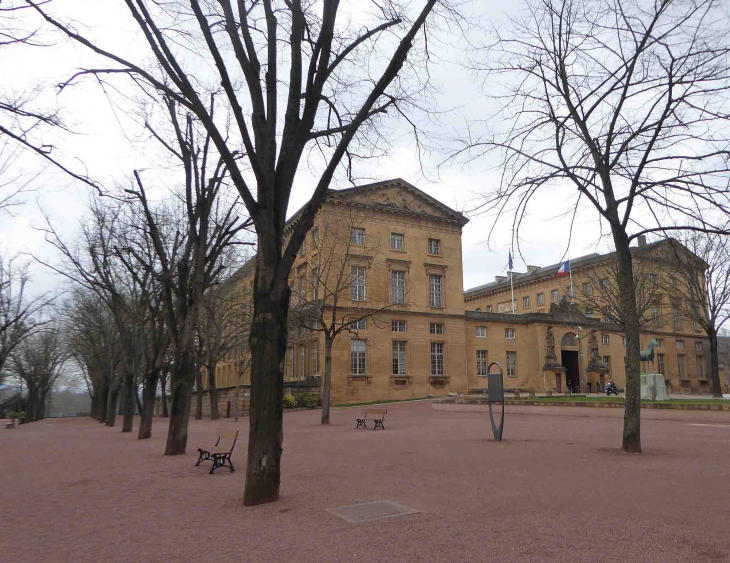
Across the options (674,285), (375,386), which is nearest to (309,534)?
(674,285)

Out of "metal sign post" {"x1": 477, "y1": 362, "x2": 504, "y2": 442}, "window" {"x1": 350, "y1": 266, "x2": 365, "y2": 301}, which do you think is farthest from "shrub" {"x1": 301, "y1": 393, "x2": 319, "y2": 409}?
→ "metal sign post" {"x1": 477, "y1": 362, "x2": 504, "y2": 442}

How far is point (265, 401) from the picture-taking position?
7117 mm

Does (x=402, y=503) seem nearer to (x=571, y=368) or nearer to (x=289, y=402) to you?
(x=289, y=402)

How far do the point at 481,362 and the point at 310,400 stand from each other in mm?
17398

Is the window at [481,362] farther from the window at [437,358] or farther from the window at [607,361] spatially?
the window at [607,361]

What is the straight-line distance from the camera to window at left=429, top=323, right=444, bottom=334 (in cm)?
4534

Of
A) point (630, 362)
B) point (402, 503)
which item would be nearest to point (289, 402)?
point (630, 362)

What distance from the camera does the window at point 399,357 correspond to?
4306 cm

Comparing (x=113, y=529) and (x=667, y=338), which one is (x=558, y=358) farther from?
(x=113, y=529)

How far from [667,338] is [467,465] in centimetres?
5729

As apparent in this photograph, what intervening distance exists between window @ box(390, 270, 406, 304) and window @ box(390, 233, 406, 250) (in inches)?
82.2

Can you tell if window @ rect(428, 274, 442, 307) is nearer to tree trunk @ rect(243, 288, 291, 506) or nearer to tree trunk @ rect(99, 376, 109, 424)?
tree trunk @ rect(99, 376, 109, 424)

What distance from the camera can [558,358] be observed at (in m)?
48.3

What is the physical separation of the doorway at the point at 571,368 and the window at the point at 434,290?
1404 cm
